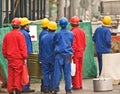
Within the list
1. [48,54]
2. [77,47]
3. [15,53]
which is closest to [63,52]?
[48,54]

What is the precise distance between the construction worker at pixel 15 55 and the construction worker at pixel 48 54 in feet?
3.65

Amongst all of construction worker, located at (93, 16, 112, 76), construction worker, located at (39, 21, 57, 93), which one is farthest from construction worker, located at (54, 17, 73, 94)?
construction worker, located at (93, 16, 112, 76)

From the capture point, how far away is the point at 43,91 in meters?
13.3

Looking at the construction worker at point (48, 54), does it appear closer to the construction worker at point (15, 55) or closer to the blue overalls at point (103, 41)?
the construction worker at point (15, 55)

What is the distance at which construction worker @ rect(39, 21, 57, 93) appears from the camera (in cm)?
1270

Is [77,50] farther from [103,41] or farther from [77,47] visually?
[103,41]

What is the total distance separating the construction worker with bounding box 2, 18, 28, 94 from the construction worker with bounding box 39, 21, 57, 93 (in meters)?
1.11

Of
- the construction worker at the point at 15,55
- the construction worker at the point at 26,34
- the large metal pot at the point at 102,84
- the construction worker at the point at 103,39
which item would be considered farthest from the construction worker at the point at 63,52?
the construction worker at the point at 103,39

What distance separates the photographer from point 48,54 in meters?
12.7

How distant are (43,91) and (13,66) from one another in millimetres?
1895

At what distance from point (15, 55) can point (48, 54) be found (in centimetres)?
136

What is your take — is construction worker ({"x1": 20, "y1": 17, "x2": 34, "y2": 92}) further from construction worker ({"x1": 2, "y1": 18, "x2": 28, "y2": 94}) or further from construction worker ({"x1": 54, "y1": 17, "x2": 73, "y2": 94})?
construction worker ({"x1": 2, "y1": 18, "x2": 28, "y2": 94})

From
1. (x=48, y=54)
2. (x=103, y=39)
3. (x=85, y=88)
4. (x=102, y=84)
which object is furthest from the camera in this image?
(x=103, y=39)

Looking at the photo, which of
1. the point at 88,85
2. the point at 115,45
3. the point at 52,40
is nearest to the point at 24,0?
the point at 115,45
